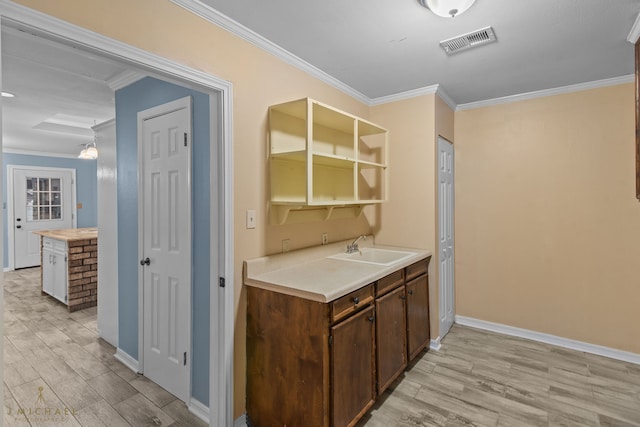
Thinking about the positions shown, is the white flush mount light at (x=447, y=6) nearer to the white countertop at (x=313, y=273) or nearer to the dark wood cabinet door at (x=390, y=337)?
the white countertop at (x=313, y=273)

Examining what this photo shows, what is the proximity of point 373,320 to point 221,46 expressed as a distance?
1.93 metres

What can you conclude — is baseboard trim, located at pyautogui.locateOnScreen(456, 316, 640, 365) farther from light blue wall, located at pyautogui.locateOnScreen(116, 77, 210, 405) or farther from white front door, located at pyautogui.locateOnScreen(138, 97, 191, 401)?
white front door, located at pyautogui.locateOnScreen(138, 97, 191, 401)

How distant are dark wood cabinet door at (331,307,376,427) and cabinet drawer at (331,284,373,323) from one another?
0.04 m

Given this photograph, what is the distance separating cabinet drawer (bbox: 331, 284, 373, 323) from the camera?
177 cm

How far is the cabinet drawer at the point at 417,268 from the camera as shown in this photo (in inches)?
104

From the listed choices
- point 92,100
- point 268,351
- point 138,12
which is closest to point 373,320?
point 268,351

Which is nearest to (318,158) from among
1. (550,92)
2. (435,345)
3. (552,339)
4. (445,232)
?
(445,232)

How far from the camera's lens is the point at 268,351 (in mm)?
1909

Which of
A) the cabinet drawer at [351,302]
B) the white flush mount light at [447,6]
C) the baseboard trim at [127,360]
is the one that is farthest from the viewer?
the baseboard trim at [127,360]

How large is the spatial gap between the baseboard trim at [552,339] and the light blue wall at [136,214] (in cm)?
287

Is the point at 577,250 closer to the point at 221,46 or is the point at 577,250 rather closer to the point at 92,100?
the point at 221,46

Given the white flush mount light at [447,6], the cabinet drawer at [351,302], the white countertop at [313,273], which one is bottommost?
the cabinet drawer at [351,302]

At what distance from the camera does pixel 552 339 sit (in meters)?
3.19

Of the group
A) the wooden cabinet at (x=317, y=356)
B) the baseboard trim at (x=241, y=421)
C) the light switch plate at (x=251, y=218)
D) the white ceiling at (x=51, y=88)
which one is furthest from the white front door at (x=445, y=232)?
the white ceiling at (x=51, y=88)
